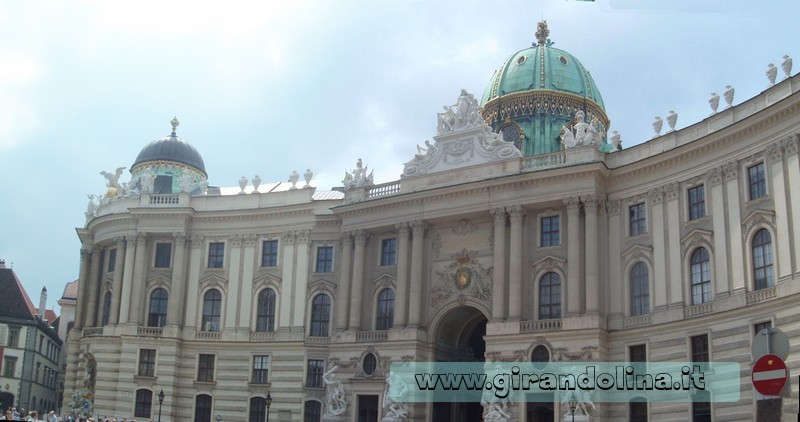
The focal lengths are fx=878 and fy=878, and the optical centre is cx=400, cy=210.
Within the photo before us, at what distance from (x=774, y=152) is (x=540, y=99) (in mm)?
20995

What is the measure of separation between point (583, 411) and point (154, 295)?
1113 inches

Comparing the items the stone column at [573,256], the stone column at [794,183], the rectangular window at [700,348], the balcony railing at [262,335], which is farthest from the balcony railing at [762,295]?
the balcony railing at [262,335]

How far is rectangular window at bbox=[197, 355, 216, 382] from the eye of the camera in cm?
5197

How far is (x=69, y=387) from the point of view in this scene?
55594 millimetres

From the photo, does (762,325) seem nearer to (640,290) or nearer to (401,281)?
(640,290)

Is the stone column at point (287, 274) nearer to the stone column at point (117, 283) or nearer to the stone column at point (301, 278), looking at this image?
the stone column at point (301, 278)

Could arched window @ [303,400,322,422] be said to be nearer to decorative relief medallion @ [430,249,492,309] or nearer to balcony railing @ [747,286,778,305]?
decorative relief medallion @ [430,249,492,309]

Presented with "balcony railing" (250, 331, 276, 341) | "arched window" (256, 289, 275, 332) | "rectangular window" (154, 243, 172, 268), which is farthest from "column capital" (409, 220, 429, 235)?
"rectangular window" (154, 243, 172, 268)

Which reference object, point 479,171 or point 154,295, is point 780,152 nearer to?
point 479,171

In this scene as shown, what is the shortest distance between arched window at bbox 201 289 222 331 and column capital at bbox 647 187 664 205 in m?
26.5

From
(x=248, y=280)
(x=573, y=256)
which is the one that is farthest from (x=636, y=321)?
(x=248, y=280)

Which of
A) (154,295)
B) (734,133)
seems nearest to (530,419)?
(734,133)

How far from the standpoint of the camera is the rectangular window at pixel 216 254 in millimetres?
53844

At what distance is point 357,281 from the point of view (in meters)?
47.9
